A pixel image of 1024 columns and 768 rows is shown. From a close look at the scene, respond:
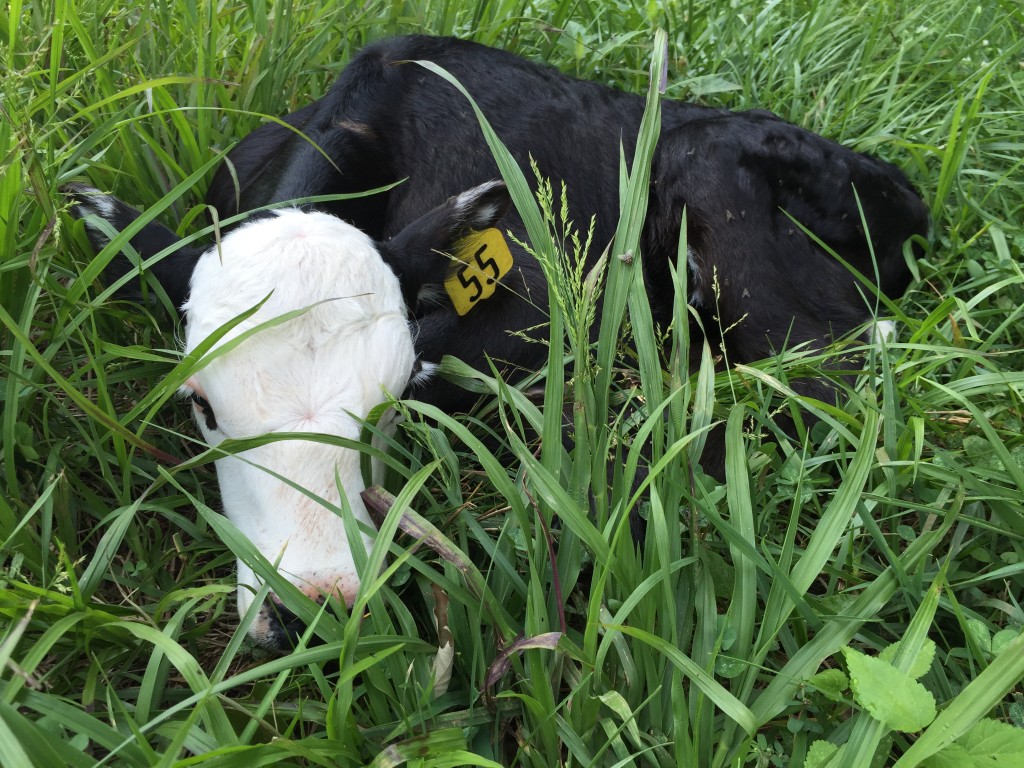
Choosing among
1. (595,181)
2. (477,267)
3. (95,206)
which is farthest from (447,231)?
(595,181)

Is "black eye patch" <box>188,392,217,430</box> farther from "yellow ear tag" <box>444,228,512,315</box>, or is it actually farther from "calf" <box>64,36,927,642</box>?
"yellow ear tag" <box>444,228,512,315</box>

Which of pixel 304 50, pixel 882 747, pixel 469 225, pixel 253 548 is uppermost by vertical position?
pixel 304 50

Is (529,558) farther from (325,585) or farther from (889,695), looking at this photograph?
(889,695)

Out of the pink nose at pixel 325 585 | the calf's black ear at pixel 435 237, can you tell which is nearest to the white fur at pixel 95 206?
the calf's black ear at pixel 435 237

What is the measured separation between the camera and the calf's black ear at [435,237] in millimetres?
2658

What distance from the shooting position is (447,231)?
8.84 feet

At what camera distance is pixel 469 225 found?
2717 mm

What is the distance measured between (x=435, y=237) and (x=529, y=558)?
1224 mm

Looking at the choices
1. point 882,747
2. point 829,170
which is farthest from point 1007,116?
point 882,747

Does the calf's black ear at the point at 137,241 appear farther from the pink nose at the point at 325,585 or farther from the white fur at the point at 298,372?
the pink nose at the point at 325,585

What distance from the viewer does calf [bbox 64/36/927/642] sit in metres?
2.24

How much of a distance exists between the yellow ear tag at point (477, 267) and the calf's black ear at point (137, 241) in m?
0.76

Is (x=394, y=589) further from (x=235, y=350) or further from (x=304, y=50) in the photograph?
(x=304, y=50)

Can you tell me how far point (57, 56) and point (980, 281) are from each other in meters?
3.33
